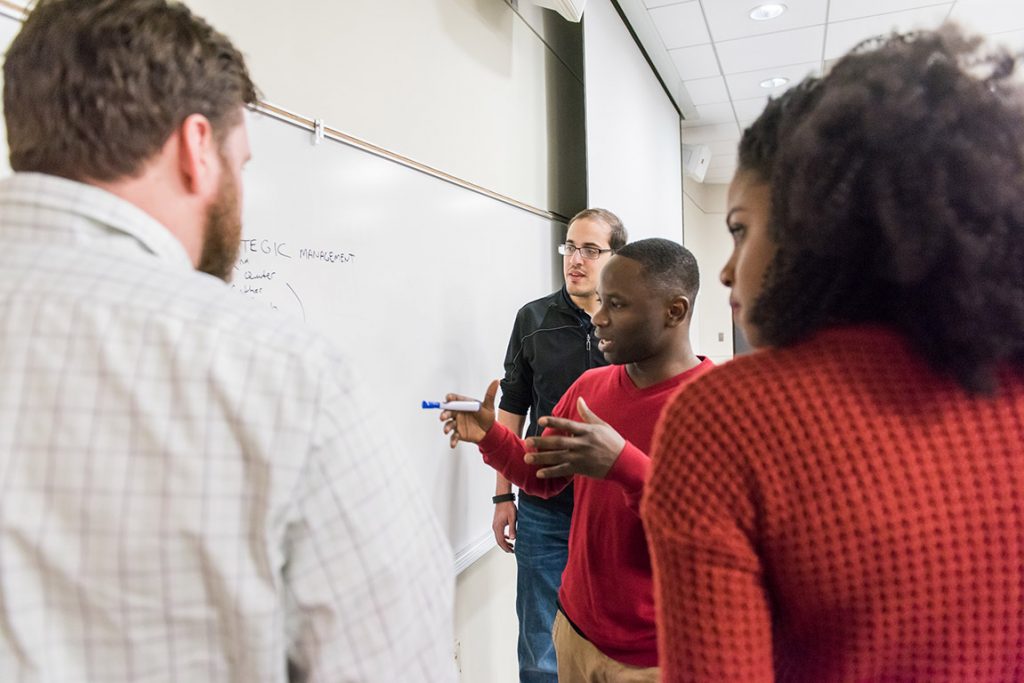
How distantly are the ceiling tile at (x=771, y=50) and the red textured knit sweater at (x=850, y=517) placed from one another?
3.81 m

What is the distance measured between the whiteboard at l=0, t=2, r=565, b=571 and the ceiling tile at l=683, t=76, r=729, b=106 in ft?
8.77

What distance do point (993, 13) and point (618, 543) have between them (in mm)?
3960

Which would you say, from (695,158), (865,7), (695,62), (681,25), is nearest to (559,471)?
(681,25)

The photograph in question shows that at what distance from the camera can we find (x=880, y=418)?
55 cm

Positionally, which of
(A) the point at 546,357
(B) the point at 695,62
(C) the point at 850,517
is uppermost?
(B) the point at 695,62

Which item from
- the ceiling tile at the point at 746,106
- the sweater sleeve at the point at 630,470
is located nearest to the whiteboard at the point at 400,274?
the sweater sleeve at the point at 630,470

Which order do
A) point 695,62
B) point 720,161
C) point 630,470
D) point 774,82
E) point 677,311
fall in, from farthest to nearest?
point 720,161, point 774,82, point 695,62, point 677,311, point 630,470

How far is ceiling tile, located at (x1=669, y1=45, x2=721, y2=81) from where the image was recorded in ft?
12.9

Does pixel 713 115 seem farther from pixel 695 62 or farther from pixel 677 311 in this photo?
pixel 677 311

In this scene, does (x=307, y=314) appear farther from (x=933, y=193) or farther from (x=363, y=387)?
(x=933, y=193)

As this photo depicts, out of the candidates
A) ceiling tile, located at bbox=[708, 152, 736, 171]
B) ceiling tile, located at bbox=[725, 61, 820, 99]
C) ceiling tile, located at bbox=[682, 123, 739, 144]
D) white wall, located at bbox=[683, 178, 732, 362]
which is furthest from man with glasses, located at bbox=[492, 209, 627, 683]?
white wall, located at bbox=[683, 178, 732, 362]

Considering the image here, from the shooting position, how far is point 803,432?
56 centimetres

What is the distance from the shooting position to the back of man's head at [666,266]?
140 cm

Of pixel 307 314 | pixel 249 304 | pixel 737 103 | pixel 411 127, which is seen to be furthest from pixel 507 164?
pixel 737 103
